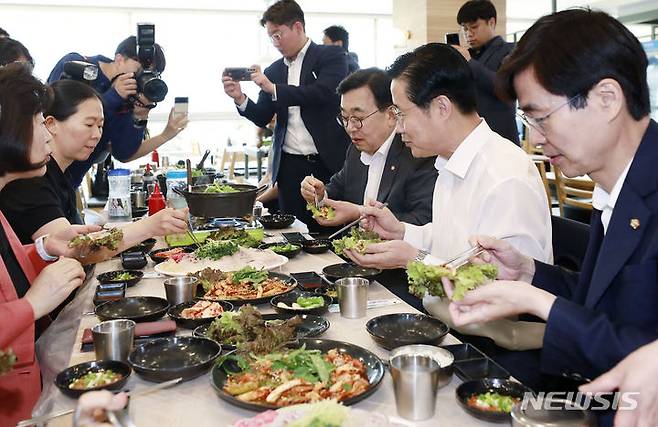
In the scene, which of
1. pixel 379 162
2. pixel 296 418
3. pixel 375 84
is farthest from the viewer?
pixel 379 162

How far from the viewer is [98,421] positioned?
1064mm

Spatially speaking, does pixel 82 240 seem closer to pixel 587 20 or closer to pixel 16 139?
pixel 16 139

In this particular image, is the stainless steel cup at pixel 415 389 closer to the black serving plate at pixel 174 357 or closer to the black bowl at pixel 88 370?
the black serving plate at pixel 174 357

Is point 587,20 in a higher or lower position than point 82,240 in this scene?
higher

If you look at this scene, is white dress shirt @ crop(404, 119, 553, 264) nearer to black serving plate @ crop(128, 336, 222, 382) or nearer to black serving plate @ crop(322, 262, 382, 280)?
black serving plate @ crop(322, 262, 382, 280)

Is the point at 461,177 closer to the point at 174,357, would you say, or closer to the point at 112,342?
the point at 174,357

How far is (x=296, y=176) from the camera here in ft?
14.5

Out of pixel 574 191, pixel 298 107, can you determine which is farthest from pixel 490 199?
pixel 574 191

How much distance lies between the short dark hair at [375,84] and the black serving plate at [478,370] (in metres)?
1.81

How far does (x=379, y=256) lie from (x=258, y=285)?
42 centimetres

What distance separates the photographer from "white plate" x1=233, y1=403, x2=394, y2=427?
3.53 feet

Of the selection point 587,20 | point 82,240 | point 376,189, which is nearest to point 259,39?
point 376,189

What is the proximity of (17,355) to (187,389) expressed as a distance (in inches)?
24.8

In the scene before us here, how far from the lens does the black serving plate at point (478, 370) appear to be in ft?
4.43
